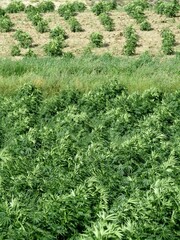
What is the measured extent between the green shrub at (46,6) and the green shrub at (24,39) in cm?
454

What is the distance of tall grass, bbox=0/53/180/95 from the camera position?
568 inches

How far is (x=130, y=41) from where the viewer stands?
67.3ft

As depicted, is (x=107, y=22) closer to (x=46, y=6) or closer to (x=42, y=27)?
(x=42, y=27)

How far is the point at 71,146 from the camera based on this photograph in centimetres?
945

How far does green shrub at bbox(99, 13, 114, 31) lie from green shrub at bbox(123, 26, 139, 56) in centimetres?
113

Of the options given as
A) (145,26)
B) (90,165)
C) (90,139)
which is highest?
(90,165)

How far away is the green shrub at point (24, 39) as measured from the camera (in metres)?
21.3

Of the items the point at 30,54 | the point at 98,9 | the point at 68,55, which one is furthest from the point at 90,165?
the point at 98,9

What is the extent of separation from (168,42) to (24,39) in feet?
19.6

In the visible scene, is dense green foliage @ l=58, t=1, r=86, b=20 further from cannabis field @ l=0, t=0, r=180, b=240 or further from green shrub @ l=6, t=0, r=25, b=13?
cannabis field @ l=0, t=0, r=180, b=240

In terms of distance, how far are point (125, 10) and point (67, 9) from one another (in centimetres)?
294

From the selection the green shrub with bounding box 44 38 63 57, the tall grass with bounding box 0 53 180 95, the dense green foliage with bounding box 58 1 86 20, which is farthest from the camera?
the dense green foliage with bounding box 58 1 86 20

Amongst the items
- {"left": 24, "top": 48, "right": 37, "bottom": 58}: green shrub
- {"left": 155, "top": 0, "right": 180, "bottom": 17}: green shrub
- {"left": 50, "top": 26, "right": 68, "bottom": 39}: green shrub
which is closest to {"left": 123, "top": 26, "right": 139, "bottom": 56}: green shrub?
{"left": 50, "top": 26, "right": 68, "bottom": 39}: green shrub

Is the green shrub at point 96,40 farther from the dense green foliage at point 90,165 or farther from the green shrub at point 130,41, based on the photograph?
the dense green foliage at point 90,165
